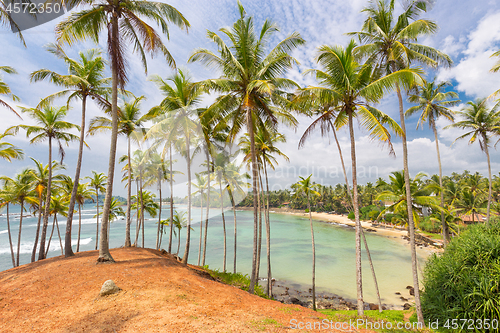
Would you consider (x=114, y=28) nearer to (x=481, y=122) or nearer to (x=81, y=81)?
(x=81, y=81)

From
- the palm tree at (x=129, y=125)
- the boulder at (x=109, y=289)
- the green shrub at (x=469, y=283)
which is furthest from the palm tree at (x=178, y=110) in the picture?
the green shrub at (x=469, y=283)

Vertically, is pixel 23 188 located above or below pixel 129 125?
below

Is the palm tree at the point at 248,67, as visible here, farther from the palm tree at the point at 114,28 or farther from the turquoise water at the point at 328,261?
the turquoise water at the point at 328,261

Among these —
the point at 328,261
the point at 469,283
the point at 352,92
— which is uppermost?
the point at 352,92

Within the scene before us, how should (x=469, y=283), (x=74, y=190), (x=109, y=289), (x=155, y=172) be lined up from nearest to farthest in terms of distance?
1. (x=109, y=289)
2. (x=469, y=283)
3. (x=74, y=190)
4. (x=155, y=172)

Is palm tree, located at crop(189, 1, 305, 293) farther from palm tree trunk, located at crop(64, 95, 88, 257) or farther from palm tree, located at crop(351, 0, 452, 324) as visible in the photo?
palm tree trunk, located at crop(64, 95, 88, 257)

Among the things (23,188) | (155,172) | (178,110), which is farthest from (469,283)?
(23,188)

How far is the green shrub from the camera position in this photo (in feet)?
23.2

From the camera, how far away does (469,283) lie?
7.66 metres

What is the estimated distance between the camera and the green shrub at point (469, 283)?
706cm

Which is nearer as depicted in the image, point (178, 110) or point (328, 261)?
point (178, 110)

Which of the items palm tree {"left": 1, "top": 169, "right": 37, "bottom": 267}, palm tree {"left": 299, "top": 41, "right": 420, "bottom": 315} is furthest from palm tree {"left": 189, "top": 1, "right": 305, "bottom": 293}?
palm tree {"left": 1, "top": 169, "right": 37, "bottom": 267}

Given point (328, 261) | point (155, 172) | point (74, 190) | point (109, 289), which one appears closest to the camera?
point (109, 289)

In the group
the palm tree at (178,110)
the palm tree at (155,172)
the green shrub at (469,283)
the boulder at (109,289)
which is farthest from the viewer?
the palm tree at (155,172)
